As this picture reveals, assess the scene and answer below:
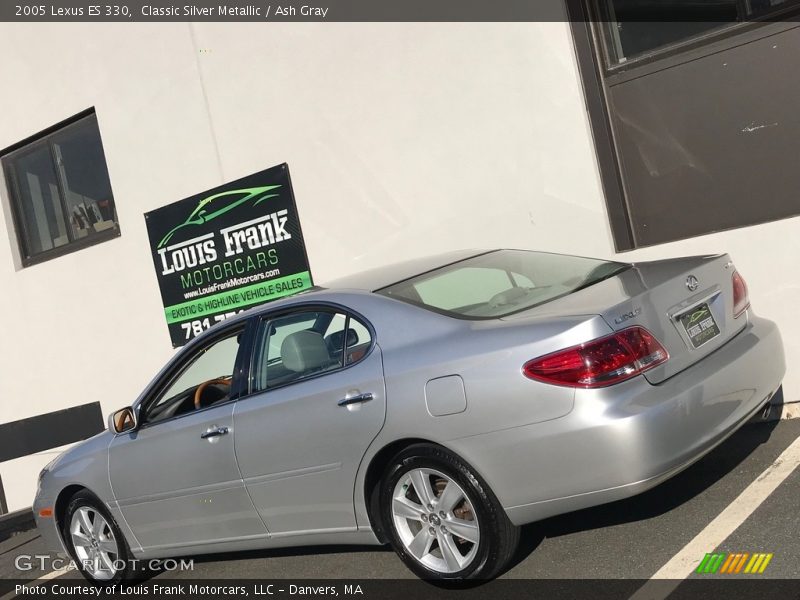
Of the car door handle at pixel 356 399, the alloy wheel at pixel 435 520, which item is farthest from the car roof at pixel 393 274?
the alloy wheel at pixel 435 520

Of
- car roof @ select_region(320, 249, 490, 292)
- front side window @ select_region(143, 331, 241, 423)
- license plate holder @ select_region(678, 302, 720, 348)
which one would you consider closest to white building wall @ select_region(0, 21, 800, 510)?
car roof @ select_region(320, 249, 490, 292)

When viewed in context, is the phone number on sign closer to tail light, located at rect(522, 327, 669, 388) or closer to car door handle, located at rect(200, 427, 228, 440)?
car door handle, located at rect(200, 427, 228, 440)

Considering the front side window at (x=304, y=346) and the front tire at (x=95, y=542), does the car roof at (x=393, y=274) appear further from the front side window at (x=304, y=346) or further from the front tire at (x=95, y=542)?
the front tire at (x=95, y=542)

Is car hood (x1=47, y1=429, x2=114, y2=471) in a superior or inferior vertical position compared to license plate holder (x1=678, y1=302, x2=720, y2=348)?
inferior

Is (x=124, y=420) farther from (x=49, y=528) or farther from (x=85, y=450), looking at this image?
(x=49, y=528)

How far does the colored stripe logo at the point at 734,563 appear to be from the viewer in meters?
3.75

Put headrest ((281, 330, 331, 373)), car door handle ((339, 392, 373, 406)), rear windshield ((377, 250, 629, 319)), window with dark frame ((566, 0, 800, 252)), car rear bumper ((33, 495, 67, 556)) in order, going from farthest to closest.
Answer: window with dark frame ((566, 0, 800, 252)) < car rear bumper ((33, 495, 67, 556)) < headrest ((281, 330, 331, 373)) < rear windshield ((377, 250, 629, 319)) < car door handle ((339, 392, 373, 406))

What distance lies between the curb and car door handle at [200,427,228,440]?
4.86 m

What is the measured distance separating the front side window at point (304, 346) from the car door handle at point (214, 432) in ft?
0.90

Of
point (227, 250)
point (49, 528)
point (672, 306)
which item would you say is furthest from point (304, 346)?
point (227, 250)

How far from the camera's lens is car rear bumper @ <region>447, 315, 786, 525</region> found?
12.2ft

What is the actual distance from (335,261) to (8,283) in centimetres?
497

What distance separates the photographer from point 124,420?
5590 mm

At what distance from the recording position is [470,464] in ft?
13.2
